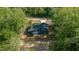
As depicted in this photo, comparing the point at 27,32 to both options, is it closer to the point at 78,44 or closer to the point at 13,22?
the point at 13,22

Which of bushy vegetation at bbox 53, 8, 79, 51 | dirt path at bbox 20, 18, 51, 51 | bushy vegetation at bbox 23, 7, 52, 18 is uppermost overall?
bushy vegetation at bbox 23, 7, 52, 18

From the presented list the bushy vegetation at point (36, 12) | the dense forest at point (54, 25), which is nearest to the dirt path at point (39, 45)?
the dense forest at point (54, 25)

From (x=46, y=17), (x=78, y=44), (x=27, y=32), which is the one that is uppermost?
(x=46, y=17)

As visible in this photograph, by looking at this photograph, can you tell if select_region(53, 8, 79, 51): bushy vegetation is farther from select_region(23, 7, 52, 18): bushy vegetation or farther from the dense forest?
select_region(23, 7, 52, 18): bushy vegetation

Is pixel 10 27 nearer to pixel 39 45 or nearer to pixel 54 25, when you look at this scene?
pixel 39 45

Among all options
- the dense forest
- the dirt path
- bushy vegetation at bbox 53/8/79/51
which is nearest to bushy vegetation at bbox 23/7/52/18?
the dense forest

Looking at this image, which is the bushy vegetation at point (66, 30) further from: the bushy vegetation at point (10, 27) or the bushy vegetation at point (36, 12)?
the bushy vegetation at point (10, 27)

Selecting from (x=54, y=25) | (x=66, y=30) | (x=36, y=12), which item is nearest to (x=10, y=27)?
(x=36, y=12)
